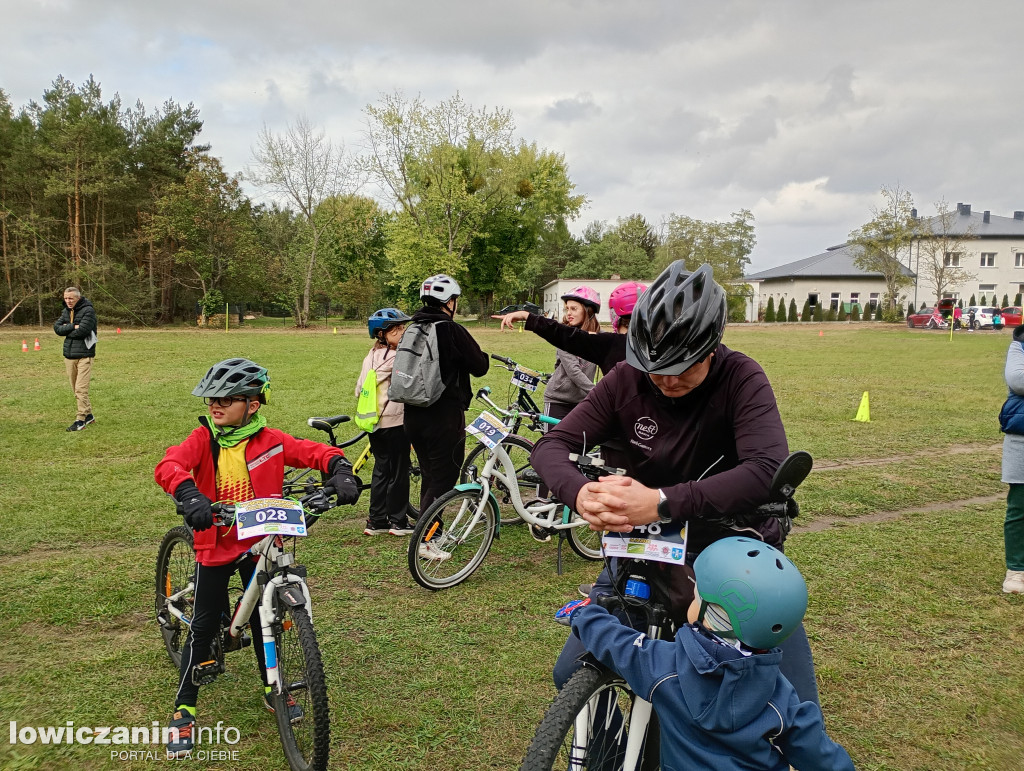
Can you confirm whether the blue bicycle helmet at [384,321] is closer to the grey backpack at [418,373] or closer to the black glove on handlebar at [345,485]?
the grey backpack at [418,373]

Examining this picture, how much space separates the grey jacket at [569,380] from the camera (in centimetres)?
612

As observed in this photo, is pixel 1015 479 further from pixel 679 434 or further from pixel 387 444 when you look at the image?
pixel 387 444

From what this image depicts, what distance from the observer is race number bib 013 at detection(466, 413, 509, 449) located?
522cm

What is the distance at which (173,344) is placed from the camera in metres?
28.3

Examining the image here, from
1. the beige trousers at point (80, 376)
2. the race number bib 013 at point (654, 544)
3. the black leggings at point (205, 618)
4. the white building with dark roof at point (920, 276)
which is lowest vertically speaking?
the black leggings at point (205, 618)

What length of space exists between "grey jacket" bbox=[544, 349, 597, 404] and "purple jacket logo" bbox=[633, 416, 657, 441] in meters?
3.63

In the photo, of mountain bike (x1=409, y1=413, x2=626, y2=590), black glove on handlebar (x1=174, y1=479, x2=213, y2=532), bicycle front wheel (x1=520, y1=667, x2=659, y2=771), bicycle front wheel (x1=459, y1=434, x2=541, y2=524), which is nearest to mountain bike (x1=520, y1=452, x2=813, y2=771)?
bicycle front wheel (x1=520, y1=667, x2=659, y2=771)

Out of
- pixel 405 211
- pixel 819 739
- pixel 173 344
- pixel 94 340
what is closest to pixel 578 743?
pixel 819 739

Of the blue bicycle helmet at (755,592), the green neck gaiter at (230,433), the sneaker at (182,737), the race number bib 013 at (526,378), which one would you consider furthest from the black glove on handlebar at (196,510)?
the race number bib 013 at (526,378)

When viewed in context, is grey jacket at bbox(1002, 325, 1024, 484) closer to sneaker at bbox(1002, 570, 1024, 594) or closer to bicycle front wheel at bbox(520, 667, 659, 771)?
sneaker at bbox(1002, 570, 1024, 594)

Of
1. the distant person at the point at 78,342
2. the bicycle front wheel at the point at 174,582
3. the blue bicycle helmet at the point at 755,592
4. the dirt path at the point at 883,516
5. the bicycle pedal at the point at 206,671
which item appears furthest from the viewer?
the distant person at the point at 78,342

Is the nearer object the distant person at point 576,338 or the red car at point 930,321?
the distant person at point 576,338

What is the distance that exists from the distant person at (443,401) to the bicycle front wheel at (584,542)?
1.18 meters

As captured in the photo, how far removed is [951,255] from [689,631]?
66.3 metres
